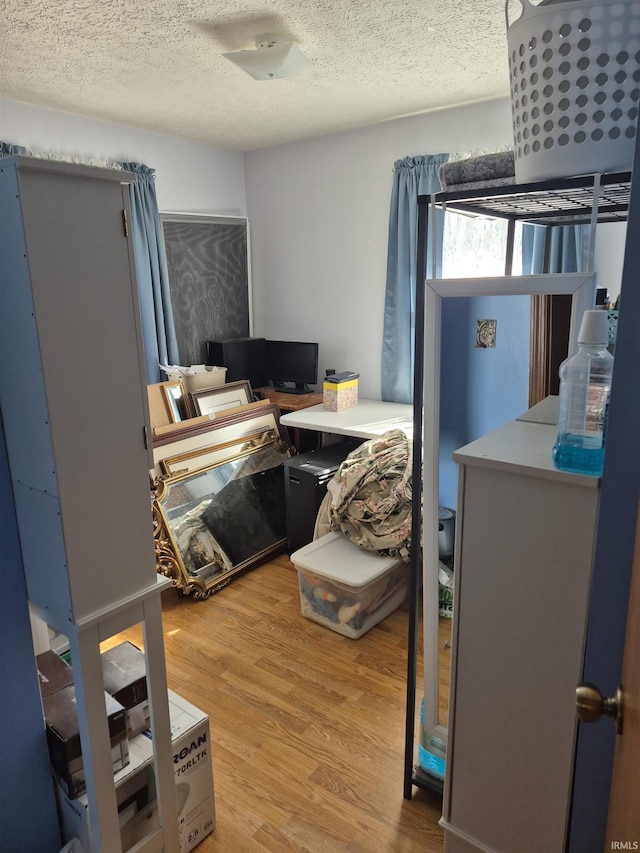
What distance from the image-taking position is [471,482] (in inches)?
44.9

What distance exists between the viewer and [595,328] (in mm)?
1022

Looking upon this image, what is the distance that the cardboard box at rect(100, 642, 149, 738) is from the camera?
4.78 ft

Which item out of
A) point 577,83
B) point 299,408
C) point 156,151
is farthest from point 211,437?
point 577,83

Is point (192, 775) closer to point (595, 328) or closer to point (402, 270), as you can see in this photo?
point (595, 328)

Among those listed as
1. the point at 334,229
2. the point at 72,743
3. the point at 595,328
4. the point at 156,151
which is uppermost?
the point at 156,151

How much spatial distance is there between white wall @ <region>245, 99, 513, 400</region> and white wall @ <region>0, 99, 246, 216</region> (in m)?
0.21

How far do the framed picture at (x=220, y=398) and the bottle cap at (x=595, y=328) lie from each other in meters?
2.42

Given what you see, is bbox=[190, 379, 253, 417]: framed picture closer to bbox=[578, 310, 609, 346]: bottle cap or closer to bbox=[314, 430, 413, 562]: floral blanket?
bbox=[314, 430, 413, 562]: floral blanket

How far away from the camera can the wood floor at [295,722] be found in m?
1.67

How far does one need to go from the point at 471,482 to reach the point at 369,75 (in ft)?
7.28

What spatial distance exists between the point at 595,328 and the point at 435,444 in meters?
0.53

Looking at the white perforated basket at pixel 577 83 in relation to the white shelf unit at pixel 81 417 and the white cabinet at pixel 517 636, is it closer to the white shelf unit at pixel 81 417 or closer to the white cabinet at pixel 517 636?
the white cabinet at pixel 517 636

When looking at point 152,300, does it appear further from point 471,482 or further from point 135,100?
point 471,482

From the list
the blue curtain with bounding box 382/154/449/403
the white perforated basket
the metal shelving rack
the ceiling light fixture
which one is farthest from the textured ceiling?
the white perforated basket
